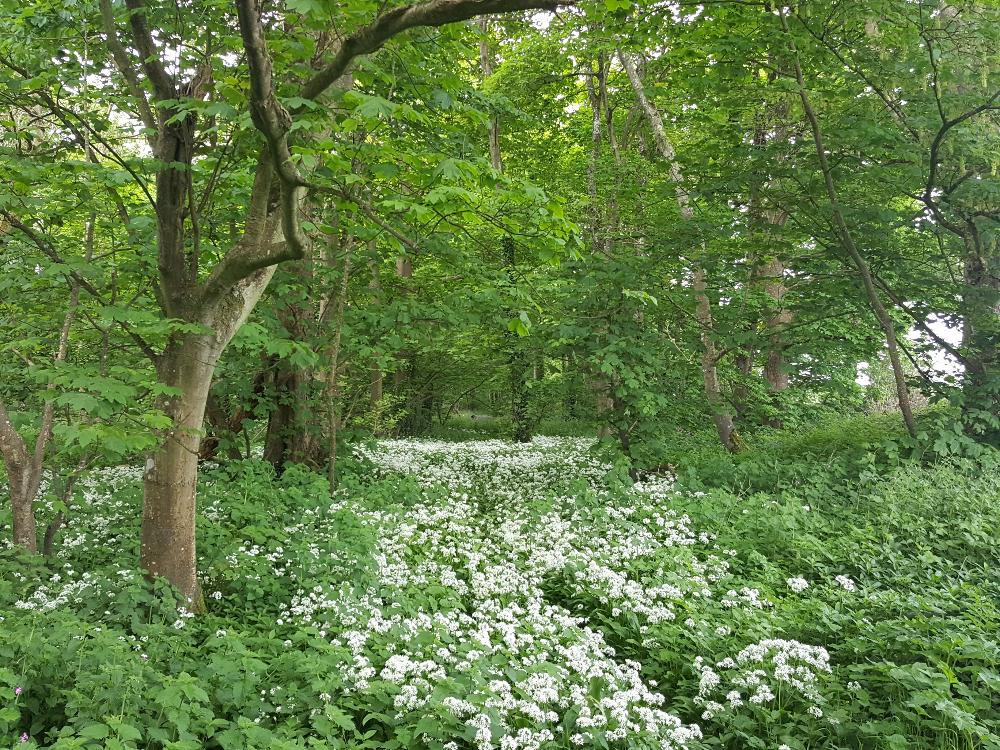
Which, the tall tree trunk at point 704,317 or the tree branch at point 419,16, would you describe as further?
the tall tree trunk at point 704,317

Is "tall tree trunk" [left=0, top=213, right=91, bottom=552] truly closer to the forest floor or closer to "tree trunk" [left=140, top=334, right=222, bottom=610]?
the forest floor

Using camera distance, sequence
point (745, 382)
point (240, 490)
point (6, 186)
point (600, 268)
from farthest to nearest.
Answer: point (745, 382) < point (600, 268) < point (240, 490) < point (6, 186)

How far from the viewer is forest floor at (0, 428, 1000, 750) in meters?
3.47

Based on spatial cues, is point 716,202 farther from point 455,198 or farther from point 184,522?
point 184,522

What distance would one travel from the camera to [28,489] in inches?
207

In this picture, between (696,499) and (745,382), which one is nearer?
(696,499)

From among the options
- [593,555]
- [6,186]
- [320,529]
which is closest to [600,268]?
[593,555]

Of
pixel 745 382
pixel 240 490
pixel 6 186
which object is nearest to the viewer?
pixel 6 186

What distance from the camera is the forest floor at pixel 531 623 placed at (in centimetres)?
347

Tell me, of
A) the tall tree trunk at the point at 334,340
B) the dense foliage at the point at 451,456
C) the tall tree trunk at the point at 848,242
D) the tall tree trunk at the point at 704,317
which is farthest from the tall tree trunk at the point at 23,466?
the tall tree trunk at the point at 848,242

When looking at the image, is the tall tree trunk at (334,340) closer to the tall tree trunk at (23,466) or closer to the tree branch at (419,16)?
the tall tree trunk at (23,466)

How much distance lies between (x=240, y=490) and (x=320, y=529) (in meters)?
1.69

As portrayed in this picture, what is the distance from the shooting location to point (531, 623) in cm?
493

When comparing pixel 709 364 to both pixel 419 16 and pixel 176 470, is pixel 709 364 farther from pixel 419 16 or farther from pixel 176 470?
pixel 176 470
